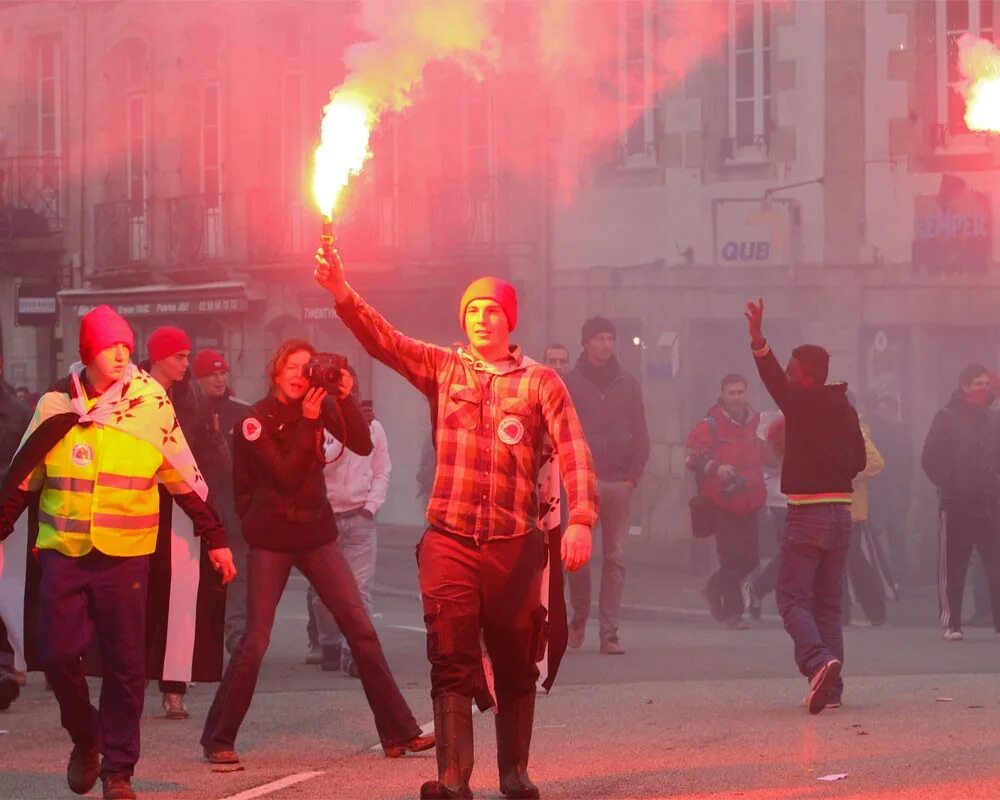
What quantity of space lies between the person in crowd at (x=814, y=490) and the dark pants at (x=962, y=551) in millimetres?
4189

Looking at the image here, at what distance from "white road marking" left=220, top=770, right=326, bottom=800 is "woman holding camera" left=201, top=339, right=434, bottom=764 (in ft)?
1.25

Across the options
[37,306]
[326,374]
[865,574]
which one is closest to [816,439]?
[326,374]

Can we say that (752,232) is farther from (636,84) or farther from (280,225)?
(280,225)

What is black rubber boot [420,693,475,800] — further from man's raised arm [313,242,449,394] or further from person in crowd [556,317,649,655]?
person in crowd [556,317,649,655]

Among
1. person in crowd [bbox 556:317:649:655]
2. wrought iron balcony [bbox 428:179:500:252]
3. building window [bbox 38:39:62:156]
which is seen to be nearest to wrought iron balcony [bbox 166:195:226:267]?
building window [bbox 38:39:62:156]

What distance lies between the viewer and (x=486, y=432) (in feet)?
25.1

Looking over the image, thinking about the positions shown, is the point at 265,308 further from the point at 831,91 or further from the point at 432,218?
the point at 831,91

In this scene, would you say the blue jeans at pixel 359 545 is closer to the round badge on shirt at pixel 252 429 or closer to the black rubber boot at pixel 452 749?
the round badge on shirt at pixel 252 429

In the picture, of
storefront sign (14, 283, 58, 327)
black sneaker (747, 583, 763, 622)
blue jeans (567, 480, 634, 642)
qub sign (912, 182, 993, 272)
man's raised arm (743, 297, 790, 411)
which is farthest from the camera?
storefront sign (14, 283, 58, 327)

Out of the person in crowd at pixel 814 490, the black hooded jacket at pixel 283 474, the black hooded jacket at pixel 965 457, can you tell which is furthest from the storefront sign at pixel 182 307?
the black hooded jacket at pixel 283 474

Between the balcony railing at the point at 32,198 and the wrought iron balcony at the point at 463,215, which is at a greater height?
the balcony railing at the point at 32,198

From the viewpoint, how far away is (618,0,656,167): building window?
2412 centimetres

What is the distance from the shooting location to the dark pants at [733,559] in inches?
609

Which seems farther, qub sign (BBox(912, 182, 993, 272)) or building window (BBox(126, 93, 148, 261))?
building window (BBox(126, 93, 148, 261))
